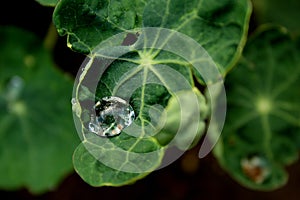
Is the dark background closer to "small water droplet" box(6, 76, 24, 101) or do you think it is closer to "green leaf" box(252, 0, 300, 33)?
"green leaf" box(252, 0, 300, 33)

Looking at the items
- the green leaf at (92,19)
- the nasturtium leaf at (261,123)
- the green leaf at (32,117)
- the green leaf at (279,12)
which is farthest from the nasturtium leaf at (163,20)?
the green leaf at (279,12)

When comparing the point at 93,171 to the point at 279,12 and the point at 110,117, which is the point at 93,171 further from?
the point at 279,12

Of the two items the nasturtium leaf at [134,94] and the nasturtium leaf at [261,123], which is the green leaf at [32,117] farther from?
the nasturtium leaf at [134,94]

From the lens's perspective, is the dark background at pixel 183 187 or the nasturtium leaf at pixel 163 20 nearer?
the nasturtium leaf at pixel 163 20

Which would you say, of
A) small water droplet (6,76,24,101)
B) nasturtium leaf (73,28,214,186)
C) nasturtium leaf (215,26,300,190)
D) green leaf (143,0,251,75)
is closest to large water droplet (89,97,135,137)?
nasturtium leaf (73,28,214,186)

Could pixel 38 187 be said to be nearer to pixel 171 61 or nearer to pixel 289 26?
pixel 171 61

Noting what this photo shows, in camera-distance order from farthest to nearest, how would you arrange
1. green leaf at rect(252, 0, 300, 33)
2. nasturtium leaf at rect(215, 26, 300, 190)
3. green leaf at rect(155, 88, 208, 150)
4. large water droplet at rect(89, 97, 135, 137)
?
green leaf at rect(252, 0, 300, 33) < nasturtium leaf at rect(215, 26, 300, 190) < green leaf at rect(155, 88, 208, 150) < large water droplet at rect(89, 97, 135, 137)
